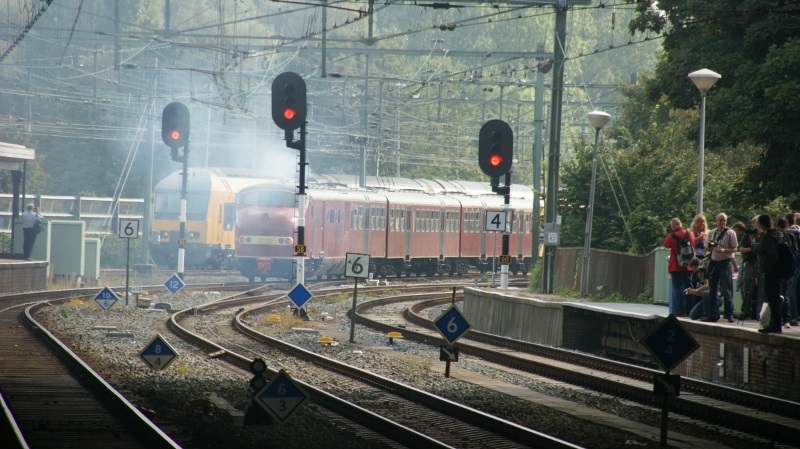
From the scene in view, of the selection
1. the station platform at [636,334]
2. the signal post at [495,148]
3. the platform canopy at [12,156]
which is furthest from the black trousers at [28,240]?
the signal post at [495,148]

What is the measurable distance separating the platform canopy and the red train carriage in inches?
280

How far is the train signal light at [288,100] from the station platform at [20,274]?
10.9 metres

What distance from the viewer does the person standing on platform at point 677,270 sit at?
18.2 metres

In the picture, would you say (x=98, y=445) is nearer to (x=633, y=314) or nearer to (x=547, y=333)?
(x=633, y=314)

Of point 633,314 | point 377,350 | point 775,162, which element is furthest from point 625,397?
point 775,162

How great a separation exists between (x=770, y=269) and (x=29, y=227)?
2460 cm

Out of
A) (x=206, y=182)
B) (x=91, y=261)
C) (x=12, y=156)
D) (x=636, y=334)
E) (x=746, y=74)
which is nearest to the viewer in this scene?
(x=636, y=334)

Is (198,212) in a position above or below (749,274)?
above

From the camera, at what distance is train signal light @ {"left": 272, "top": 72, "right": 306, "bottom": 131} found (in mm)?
24734

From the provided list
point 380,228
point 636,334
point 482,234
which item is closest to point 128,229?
point 636,334

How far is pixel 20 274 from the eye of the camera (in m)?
33.3

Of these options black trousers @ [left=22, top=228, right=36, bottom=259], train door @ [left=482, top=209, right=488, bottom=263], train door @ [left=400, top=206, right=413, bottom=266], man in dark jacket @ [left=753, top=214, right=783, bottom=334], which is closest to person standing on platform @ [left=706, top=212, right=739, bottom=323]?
man in dark jacket @ [left=753, top=214, right=783, bottom=334]

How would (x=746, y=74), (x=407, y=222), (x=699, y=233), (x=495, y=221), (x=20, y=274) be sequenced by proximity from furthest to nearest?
(x=407, y=222) → (x=20, y=274) → (x=495, y=221) → (x=746, y=74) → (x=699, y=233)

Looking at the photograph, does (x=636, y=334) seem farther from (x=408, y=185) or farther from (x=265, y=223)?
(x=408, y=185)
